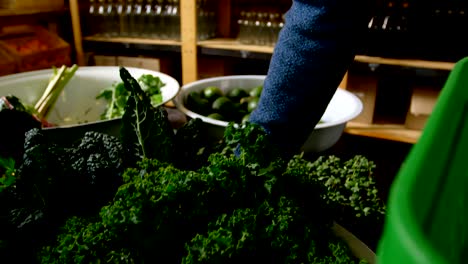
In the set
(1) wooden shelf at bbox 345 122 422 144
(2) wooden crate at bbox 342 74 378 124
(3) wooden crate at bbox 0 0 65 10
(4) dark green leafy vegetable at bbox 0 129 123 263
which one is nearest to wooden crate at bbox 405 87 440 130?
(1) wooden shelf at bbox 345 122 422 144

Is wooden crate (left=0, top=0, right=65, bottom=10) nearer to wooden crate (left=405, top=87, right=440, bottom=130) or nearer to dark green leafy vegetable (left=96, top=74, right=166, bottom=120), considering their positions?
dark green leafy vegetable (left=96, top=74, right=166, bottom=120)

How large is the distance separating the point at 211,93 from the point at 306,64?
77 cm

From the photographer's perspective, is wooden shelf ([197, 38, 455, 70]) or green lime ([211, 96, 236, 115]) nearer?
green lime ([211, 96, 236, 115])

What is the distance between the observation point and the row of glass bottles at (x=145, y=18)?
2318 millimetres

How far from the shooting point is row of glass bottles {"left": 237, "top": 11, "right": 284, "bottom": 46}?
2.12 metres

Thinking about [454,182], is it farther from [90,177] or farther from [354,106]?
[354,106]

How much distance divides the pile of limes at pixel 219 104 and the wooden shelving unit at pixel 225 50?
83 cm

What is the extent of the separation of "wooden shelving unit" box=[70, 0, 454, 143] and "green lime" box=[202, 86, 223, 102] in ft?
2.69

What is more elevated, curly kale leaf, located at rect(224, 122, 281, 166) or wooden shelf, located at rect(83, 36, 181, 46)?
curly kale leaf, located at rect(224, 122, 281, 166)

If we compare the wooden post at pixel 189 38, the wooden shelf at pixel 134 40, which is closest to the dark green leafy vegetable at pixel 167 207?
the wooden post at pixel 189 38

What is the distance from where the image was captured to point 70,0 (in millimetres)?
2463

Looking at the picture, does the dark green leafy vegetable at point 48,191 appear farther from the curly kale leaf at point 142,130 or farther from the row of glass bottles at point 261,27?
the row of glass bottles at point 261,27

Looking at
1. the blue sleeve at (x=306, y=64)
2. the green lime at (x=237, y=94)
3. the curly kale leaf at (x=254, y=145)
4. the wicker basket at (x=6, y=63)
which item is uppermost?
the blue sleeve at (x=306, y=64)

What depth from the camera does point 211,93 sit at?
130 cm
